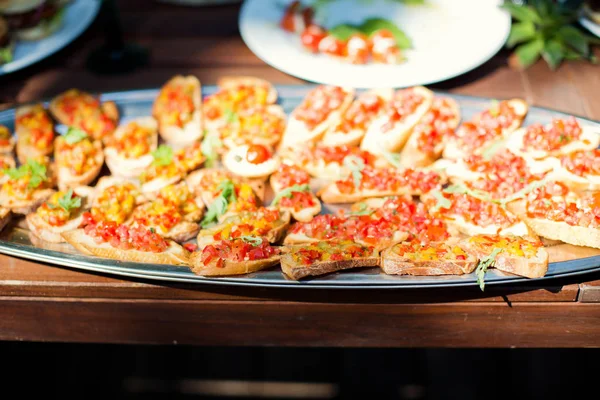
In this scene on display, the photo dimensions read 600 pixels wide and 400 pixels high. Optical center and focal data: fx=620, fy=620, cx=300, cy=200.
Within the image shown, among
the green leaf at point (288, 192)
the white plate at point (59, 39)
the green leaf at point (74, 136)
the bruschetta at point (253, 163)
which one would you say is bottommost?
the green leaf at point (288, 192)

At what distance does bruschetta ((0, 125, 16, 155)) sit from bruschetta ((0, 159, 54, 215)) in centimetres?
22

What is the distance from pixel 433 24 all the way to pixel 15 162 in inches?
88.2

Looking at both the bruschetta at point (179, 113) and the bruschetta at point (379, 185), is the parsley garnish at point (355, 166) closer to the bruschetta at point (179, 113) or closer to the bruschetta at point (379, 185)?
the bruschetta at point (379, 185)

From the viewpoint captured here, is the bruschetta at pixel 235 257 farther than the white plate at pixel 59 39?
No

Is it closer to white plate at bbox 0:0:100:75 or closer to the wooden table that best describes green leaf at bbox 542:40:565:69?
the wooden table

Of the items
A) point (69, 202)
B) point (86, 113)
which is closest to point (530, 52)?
point (86, 113)

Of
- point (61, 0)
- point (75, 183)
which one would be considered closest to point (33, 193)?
point (75, 183)

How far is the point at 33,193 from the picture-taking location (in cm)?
246

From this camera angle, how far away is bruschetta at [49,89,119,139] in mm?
2771

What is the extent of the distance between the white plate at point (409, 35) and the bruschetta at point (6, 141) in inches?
48.8

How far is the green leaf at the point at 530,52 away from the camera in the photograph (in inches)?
127

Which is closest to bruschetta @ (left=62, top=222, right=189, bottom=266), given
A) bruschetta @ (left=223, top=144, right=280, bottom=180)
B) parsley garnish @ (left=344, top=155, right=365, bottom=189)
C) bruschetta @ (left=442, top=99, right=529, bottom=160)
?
bruschetta @ (left=223, top=144, right=280, bottom=180)

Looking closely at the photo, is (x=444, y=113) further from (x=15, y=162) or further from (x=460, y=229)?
(x=15, y=162)

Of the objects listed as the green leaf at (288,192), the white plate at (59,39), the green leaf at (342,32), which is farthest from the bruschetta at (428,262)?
the white plate at (59,39)
